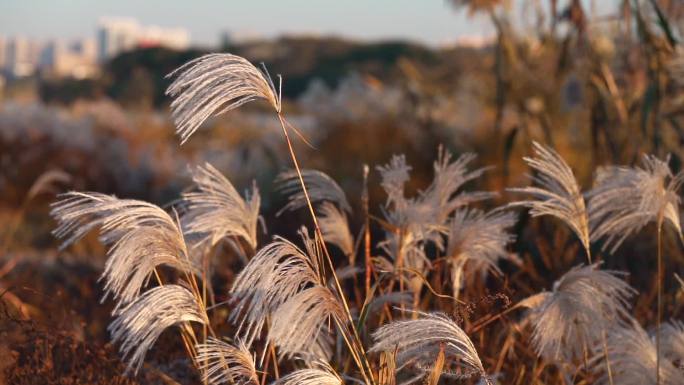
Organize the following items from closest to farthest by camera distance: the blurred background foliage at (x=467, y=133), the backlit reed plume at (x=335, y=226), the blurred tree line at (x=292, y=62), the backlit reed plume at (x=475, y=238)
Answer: the backlit reed plume at (x=475, y=238)
the backlit reed plume at (x=335, y=226)
the blurred background foliage at (x=467, y=133)
the blurred tree line at (x=292, y=62)

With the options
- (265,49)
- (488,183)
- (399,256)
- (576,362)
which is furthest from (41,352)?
(265,49)

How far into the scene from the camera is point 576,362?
3.02 m

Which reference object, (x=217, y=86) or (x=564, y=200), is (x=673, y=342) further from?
(x=217, y=86)

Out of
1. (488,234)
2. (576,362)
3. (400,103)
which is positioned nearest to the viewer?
(488,234)

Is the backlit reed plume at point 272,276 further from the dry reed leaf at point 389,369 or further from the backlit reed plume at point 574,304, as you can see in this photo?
the backlit reed plume at point 574,304

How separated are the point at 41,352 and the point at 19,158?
278 inches

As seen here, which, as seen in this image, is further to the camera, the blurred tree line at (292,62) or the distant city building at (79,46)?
the distant city building at (79,46)

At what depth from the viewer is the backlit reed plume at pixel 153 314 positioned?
6.82 ft

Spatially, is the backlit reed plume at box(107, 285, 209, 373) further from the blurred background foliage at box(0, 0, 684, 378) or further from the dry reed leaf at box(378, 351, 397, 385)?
the blurred background foliage at box(0, 0, 684, 378)

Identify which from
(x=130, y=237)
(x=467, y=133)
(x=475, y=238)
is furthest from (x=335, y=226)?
(x=467, y=133)

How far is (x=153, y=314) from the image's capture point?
7.07 ft

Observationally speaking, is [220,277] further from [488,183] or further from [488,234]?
[488,183]

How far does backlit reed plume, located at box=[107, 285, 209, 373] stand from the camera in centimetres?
208

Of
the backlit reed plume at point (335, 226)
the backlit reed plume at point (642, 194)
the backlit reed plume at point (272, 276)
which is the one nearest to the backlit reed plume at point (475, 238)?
the backlit reed plume at point (642, 194)
